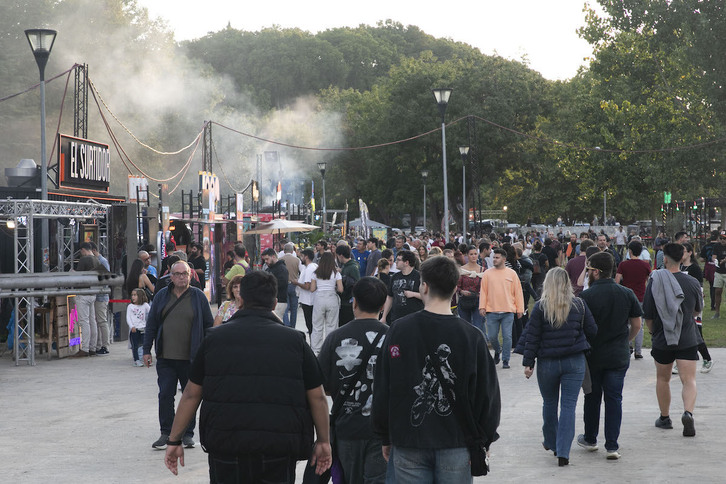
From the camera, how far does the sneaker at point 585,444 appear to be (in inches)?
314

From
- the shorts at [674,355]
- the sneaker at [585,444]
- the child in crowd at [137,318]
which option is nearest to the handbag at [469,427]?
the sneaker at [585,444]

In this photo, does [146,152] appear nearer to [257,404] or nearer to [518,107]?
[518,107]

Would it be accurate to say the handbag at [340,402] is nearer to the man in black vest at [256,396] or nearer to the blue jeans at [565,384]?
the man in black vest at [256,396]

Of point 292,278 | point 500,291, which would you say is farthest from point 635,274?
point 292,278

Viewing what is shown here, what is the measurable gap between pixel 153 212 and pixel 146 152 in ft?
123

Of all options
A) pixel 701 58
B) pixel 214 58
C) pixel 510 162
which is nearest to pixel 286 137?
pixel 214 58

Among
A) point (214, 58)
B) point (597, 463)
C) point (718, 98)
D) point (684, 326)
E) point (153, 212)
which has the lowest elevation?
point (597, 463)

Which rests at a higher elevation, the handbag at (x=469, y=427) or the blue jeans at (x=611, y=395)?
the handbag at (x=469, y=427)

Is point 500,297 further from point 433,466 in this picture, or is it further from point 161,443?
point 433,466

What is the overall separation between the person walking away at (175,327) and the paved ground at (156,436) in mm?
627

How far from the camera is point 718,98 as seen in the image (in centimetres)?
3462

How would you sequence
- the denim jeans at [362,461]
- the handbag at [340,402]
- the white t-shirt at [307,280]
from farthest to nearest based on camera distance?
the white t-shirt at [307,280]
the handbag at [340,402]
the denim jeans at [362,461]

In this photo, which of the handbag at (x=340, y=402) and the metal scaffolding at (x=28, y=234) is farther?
the metal scaffolding at (x=28, y=234)

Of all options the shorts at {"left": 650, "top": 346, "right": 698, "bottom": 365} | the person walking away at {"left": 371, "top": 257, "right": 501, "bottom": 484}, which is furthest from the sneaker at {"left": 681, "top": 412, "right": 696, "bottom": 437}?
the person walking away at {"left": 371, "top": 257, "right": 501, "bottom": 484}
